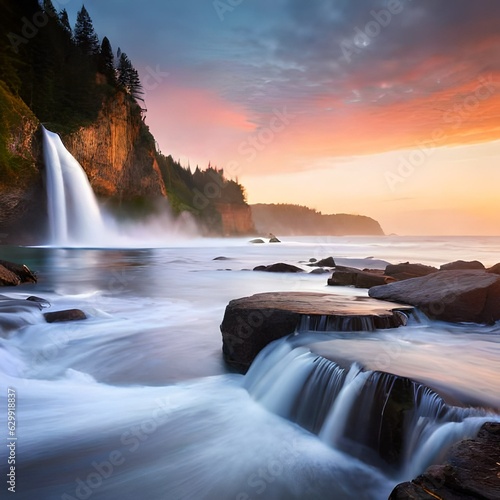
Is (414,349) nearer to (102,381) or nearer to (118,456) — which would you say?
(118,456)

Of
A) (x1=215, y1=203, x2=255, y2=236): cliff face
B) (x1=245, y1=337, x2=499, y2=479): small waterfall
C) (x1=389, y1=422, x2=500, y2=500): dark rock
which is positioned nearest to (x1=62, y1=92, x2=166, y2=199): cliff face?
(x1=245, y1=337, x2=499, y2=479): small waterfall

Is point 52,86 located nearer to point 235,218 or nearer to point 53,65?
point 53,65

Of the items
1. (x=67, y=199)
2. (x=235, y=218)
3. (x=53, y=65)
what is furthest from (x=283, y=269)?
(x=235, y=218)

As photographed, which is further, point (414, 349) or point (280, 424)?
point (414, 349)

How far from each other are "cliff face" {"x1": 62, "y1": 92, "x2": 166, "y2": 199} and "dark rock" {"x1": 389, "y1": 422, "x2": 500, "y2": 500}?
4635 centimetres

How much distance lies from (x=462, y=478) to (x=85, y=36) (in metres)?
64.3

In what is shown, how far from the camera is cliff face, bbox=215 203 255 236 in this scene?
105 meters

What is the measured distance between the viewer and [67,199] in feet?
133

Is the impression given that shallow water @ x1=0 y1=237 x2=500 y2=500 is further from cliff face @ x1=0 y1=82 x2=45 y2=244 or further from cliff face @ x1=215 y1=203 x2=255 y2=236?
cliff face @ x1=215 y1=203 x2=255 y2=236

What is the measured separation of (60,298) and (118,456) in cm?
834

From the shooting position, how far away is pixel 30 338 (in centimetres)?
698

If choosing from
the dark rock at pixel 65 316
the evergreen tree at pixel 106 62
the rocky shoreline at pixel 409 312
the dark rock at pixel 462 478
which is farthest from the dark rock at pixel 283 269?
the evergreen tree at pixel 106 62

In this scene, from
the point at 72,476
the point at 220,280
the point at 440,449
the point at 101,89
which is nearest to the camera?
the point at 440,449

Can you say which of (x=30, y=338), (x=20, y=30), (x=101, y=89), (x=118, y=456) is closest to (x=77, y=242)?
(x=101, y=89)
